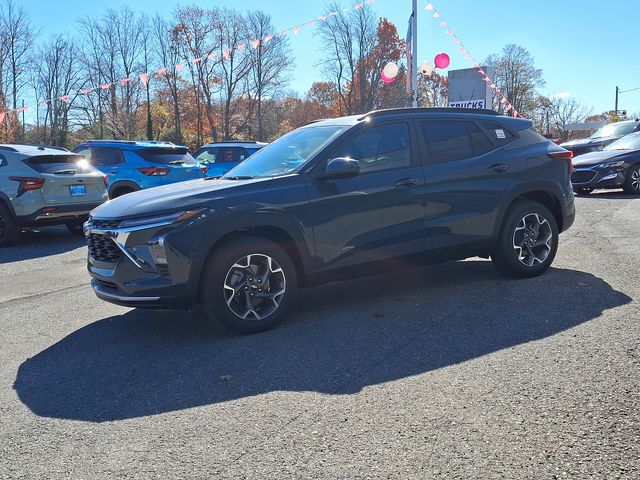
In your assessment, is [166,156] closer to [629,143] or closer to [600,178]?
[600,178]

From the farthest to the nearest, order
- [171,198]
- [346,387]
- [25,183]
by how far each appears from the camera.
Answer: [25,183] < [171,198] < [346,387]

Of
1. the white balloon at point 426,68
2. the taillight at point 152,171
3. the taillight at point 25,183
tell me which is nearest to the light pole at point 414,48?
the white balloon at point 426,68

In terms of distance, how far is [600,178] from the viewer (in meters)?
14.1

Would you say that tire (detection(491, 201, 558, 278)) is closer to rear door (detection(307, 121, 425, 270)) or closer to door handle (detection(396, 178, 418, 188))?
rear door (detection(307, 121, 425, 270))

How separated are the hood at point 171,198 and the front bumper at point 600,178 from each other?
1168 cm

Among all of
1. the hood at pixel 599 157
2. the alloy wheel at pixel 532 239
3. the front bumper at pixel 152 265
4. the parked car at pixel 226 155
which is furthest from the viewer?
the parked car at pixel 226 155

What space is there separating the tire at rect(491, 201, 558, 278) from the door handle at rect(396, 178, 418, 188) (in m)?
1.18

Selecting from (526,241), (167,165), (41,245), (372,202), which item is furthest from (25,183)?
(526,241)

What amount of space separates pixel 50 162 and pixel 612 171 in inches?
490

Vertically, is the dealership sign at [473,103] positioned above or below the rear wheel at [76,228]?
above

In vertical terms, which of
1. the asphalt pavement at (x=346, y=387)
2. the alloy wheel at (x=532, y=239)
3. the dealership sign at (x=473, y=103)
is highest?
the dealership sign at (x=473, y=103)

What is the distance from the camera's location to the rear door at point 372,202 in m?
4.92

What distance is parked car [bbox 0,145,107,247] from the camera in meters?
9.64

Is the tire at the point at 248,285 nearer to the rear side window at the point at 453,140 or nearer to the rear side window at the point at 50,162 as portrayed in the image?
the rear side window at the point at 453,140
